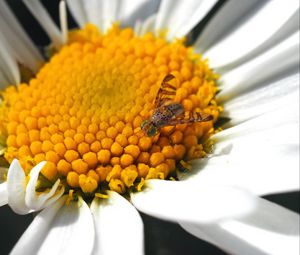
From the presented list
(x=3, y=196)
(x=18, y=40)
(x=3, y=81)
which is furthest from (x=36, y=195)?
(x=18, y=40)

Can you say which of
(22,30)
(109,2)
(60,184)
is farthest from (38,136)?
(109,2)

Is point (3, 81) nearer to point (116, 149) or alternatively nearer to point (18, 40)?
point (18, 40)

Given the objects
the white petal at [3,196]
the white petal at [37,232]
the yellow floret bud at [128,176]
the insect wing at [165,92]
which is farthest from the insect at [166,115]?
the white petal at [3,196]

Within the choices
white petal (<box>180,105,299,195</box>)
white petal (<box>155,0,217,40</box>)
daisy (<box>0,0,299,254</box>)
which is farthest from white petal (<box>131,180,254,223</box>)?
white petal (<box>155,0,217,40</box>)

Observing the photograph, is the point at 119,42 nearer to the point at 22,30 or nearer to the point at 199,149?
the point at 22,30

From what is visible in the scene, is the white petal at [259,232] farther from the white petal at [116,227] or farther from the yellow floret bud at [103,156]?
the yellow floret bud at [103,156]

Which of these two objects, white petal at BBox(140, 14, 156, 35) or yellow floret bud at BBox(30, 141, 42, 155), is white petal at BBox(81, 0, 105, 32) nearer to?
white petal at BBox(140, 14, 156, 35)
